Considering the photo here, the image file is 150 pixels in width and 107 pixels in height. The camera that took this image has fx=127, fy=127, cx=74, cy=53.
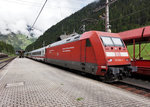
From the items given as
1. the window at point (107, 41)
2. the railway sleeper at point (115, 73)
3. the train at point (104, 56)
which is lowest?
the railway sleeper at point (115, 73)

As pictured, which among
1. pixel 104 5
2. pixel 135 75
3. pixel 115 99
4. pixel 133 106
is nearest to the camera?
pixel 133 106

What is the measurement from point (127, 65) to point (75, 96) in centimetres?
475

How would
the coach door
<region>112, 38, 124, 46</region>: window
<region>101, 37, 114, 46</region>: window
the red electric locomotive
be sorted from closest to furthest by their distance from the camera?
the red electric locomotive, <region>101, 37, 114, 46</region>: window, <region>112, 38, 124, 46</region>: window, the coach door

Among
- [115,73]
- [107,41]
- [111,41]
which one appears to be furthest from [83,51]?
[115,73]

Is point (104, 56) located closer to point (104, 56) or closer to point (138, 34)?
point (104, 56)

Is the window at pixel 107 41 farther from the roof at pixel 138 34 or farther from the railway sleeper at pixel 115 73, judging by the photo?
the roof at pixel 138 34

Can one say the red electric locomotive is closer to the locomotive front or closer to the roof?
the locomotive front

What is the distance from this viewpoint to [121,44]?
8.80 meters

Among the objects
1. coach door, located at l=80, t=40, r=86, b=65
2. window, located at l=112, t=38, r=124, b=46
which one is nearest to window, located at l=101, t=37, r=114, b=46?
window, located at l=112, t=38, r=124, b=46

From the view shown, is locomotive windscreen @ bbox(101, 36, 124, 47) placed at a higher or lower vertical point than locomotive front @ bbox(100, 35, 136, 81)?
higher

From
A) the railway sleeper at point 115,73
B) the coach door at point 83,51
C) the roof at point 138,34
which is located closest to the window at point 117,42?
the roof at point 138,34

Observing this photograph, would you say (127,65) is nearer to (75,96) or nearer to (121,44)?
(121,44)

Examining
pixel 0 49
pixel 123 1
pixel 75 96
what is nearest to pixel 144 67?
pixel 75 96

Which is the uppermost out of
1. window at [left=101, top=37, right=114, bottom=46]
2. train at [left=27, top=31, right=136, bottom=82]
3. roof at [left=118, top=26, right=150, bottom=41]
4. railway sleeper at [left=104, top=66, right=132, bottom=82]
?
roof at [left=118, top=26, right=150, bottom=41]
